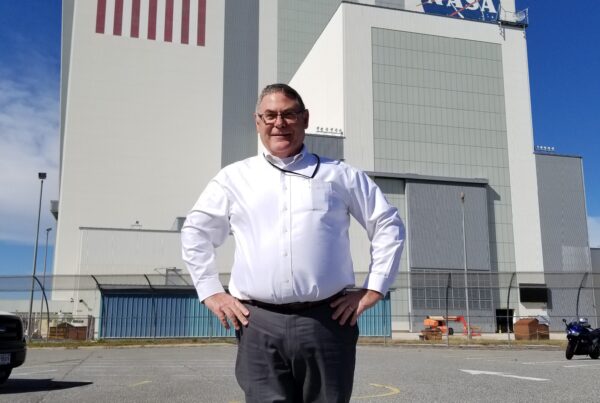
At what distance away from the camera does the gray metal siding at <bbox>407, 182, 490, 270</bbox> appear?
40.2m

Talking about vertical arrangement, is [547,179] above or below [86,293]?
above

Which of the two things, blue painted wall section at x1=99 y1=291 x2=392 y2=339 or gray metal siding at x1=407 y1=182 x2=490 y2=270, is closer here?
blue painted wall section at x1=99 y1=291 x2=392 y2=339

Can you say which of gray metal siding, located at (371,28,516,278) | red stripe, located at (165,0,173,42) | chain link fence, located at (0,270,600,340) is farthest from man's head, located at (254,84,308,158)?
red stripe, located at (165,0,173,42)

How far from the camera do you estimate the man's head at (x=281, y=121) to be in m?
2.59

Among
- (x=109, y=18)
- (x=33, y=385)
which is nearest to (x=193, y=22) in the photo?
(x=109, y=18)

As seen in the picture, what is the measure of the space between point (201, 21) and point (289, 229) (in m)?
46.2

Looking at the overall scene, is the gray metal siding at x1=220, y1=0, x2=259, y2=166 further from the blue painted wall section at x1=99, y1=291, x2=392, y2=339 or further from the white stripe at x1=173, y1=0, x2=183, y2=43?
the blue painted wall section at x1=99, y1=291, x2=392, y2=339

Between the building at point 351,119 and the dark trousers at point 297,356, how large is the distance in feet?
117

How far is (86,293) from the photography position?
109 feet

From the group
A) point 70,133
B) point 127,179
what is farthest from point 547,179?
point 70,133

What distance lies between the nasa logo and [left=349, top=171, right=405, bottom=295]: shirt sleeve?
4628cm

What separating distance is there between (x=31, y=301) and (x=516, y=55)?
38.1m

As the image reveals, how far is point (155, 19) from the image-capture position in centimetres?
4450

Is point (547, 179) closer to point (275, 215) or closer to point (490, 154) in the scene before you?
point (490, 154)
